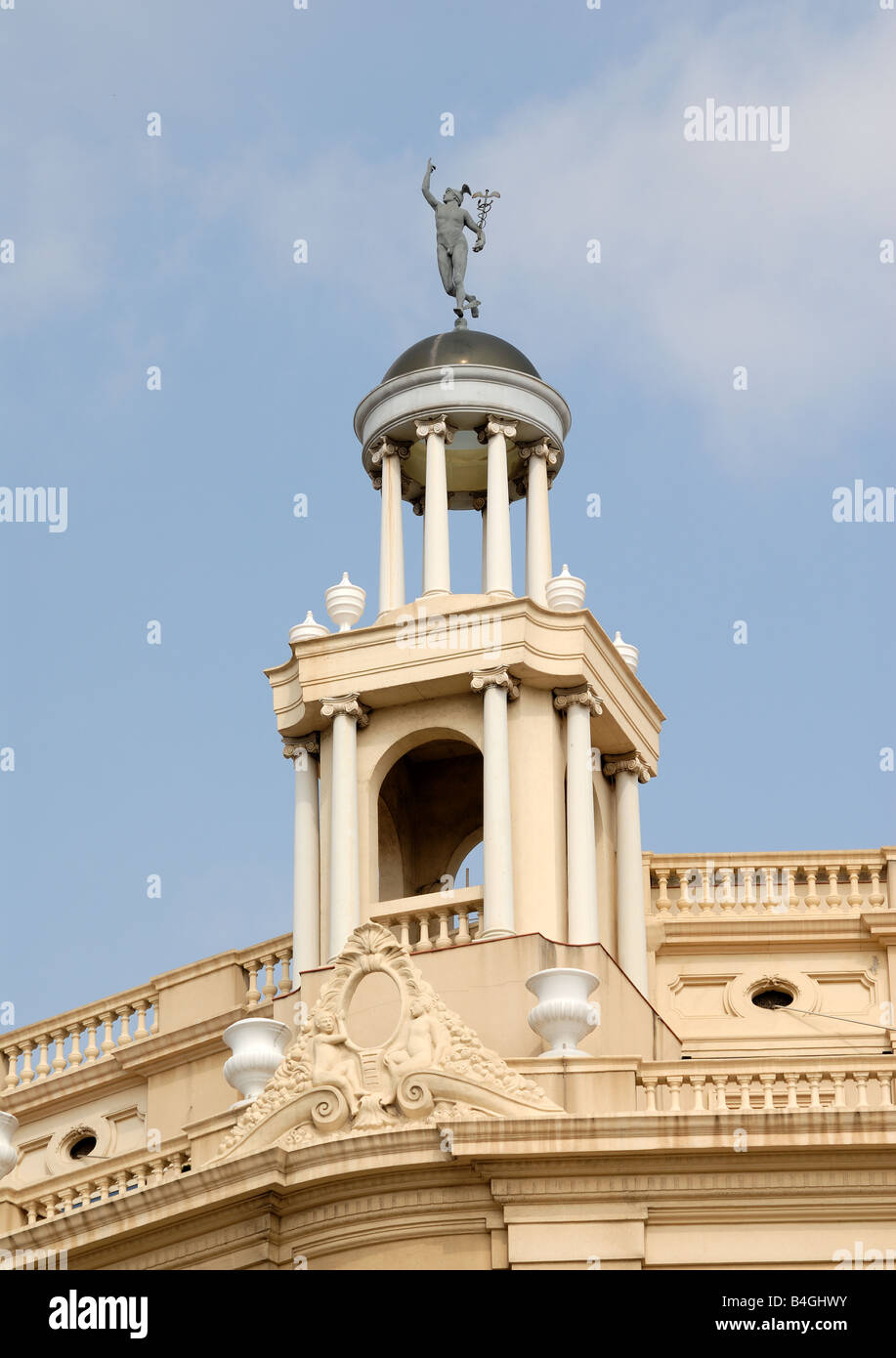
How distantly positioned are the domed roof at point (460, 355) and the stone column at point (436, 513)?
84 centimetres

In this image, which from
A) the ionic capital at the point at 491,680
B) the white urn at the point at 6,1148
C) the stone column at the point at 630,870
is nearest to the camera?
the white urn at the point at 6,1148

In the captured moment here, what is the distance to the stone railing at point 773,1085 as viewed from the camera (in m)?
28.5

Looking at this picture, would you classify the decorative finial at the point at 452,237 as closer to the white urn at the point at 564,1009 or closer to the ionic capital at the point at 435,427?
the ionic capital at the point at 435,427

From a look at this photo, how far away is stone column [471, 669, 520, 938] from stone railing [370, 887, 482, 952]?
11.8 inches

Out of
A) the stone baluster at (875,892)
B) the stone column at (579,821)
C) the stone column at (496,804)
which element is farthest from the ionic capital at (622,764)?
the stone baluster at (875,892)

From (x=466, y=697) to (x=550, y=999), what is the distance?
22.8ft

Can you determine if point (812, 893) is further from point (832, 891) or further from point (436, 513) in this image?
point (436, 513)

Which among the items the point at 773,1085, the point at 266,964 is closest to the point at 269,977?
the point at 266,964

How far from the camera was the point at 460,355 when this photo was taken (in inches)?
1538

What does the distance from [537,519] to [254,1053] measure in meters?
10.2

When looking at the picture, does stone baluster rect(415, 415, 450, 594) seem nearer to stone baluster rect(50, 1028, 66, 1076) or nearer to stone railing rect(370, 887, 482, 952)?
stone railing rect(370, 887, 482, 952)

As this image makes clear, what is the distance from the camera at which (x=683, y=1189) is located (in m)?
27.7
